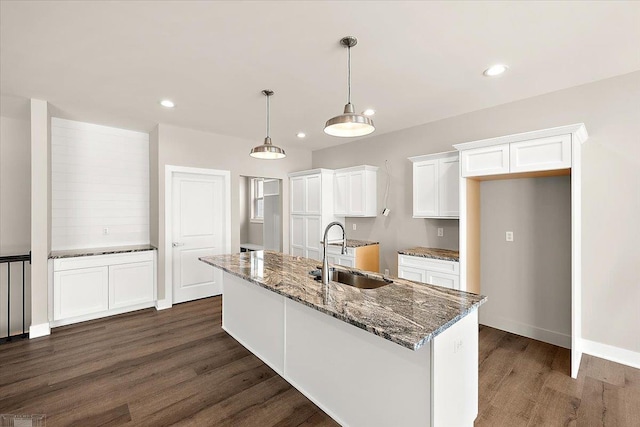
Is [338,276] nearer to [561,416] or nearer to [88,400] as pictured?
[561,416]

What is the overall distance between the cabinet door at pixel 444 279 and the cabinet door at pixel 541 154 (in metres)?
1.33

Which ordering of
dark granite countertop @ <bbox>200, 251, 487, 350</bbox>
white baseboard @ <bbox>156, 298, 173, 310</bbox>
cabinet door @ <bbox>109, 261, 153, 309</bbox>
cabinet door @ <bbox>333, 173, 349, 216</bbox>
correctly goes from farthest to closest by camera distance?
cabinet door @ <bbox>333, 173, 349, 216</bbox> < white baseboard @ <bbox>156, 298, 173, 310</bbox> < cabinet door @ <bbox>109, 261, 153, 309</bbox> < dark granite countertop @ <bbox>200, 251, 487, 350</bbox>

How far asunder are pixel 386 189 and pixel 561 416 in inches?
131

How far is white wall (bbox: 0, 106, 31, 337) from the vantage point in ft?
12.0

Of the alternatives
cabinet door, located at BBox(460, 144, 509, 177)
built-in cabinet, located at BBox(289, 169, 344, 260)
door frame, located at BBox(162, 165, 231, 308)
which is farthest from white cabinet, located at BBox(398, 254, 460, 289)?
door frame, located at BBox(162, 165, 231, 308)

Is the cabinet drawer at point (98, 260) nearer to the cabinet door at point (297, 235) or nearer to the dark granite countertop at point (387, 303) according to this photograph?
the dark granite countertop at point (387, 303)

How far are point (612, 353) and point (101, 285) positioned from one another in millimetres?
5958

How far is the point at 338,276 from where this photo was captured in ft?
8.65

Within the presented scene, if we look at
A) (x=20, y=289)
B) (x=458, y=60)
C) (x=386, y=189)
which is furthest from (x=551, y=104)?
(x=20, y=289)

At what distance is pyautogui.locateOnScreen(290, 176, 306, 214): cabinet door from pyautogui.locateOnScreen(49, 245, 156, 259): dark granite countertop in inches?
100

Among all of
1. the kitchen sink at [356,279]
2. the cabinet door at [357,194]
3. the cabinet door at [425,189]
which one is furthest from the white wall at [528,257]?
the kitchen sink at [356,279]

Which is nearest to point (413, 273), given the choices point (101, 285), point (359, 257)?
point (359, 257)

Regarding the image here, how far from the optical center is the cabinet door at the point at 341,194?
5.11 m

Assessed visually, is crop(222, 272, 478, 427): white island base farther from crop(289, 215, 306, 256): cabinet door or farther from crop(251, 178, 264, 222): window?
crop(251, 178, 264, 222): window
